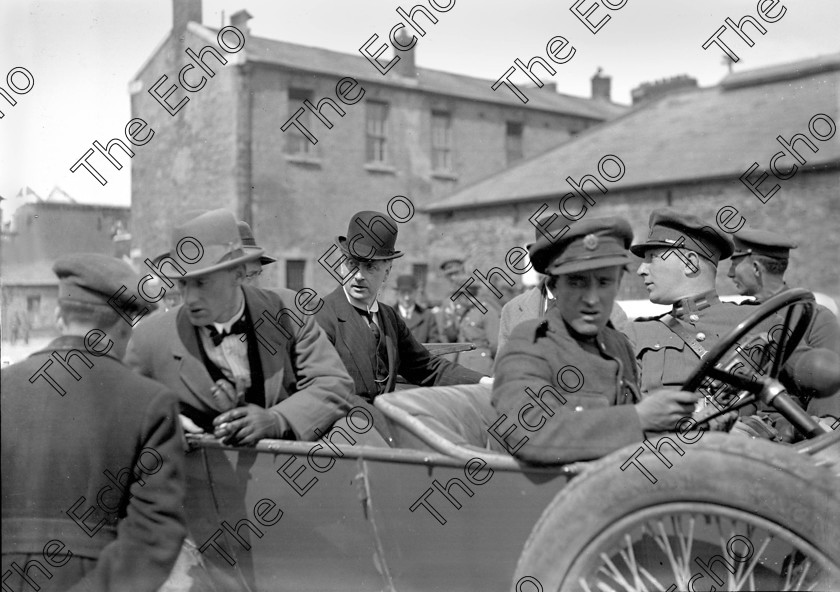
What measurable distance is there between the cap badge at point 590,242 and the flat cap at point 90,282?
142cm

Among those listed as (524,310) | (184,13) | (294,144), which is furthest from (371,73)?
(524,310)

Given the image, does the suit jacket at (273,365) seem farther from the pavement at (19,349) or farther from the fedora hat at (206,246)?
the pavement at (19,349)

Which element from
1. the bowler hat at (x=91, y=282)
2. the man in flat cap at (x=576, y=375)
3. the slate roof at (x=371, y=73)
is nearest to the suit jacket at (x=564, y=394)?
the man in flat cap at (x=576, y=375)

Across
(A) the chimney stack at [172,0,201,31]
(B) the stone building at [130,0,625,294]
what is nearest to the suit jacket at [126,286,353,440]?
(B) the stone building at [130,0,625,294]

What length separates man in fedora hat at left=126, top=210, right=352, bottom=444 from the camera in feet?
10.2

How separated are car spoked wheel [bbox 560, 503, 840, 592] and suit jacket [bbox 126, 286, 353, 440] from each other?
127 cm

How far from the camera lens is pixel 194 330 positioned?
3209 millimetres

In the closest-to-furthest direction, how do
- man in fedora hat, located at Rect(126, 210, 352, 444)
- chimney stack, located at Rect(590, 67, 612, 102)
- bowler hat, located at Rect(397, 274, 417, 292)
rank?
man in fedora hat, located at Rect(126, 210, 352, 444) → bowler hat, located at Rect(397, 274, 417, 292) → chimney stack, located at Rect(590, 67, 612, 102)

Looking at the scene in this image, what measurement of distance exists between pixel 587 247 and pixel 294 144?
20286 millimetres

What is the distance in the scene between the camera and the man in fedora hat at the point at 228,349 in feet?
10.2

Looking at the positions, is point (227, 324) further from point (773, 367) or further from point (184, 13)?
point (184, 13)

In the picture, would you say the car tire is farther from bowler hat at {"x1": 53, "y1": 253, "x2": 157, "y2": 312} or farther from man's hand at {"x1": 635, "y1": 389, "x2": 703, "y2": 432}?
bowler hat at {"x1": 53, "y1": 253, "x2": 157, "y2": 312}

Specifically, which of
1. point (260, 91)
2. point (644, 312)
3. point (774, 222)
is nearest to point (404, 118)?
point (260, 91)

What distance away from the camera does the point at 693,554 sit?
7.30 ft
